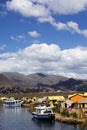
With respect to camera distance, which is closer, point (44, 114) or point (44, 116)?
point (44, 116)

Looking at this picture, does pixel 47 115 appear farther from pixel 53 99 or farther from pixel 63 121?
pixel 53 99

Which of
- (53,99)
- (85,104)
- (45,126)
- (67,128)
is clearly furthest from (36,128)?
(53,99)

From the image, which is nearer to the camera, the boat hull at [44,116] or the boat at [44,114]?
the boat hull at [44,116]

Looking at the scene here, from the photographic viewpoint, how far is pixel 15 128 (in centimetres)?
6688

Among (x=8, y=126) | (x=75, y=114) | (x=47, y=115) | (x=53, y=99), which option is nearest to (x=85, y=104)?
(x=47, y=115)

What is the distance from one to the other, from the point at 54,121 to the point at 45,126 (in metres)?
4.96

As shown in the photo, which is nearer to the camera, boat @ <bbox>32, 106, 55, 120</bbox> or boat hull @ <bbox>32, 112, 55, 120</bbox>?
boat hull @ <bbox>32, 112, 55, 120</bbox>

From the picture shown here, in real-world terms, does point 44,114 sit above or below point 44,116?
above

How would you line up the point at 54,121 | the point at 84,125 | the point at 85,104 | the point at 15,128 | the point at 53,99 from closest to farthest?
A: the point at 84,125
the point at 15,128
the point at 54,121
the point at 85,104
the point at 53,99

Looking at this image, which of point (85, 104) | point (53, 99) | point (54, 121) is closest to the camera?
point (54, 121)

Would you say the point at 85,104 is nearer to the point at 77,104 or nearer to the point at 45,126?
the point at 77,104

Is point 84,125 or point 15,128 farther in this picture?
point 15,128

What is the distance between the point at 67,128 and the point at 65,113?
41.3 ft

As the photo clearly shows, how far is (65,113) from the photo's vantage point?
75.6 meters
